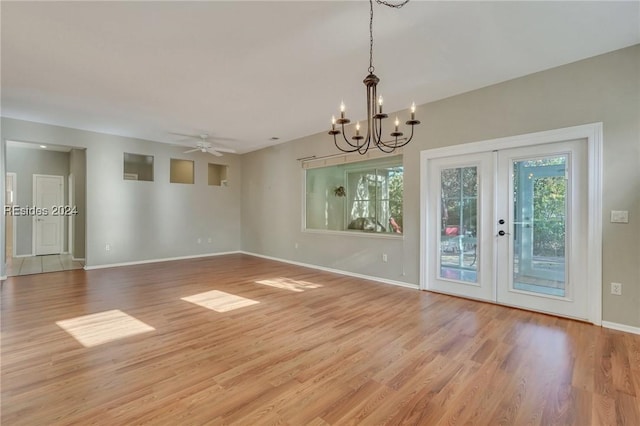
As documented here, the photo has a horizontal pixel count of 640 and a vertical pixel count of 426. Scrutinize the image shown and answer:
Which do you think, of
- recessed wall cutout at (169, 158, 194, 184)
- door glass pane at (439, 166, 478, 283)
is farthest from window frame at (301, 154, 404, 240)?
recessed wall cutout at (169, 158, 194, 184)

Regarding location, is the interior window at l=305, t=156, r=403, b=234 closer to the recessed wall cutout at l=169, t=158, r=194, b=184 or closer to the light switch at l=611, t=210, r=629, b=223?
the light switch at l=611, t=210, r=629, b=223

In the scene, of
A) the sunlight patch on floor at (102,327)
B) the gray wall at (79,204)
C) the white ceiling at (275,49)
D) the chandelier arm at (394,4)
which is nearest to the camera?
the chandelier arm at (394,4)

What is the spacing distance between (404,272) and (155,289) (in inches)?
157

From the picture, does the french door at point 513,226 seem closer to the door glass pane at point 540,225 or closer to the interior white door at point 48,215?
the door glass pane at point 540,225

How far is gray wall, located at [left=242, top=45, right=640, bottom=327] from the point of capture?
117 inches

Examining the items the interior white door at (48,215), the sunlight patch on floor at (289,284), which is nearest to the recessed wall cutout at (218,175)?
the interior white door at (48,215)

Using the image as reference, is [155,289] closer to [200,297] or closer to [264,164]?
[200,297]

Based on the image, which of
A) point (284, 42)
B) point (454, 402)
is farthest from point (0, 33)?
point (454, 402)

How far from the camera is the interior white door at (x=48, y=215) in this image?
7590 millimetres

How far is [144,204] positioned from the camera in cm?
684

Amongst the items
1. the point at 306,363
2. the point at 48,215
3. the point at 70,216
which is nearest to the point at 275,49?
the point at 306,363

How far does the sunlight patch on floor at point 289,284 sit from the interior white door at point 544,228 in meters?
2.75

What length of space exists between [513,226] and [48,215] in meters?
10.6

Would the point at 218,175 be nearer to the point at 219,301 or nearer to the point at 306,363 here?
the point at 219,301
